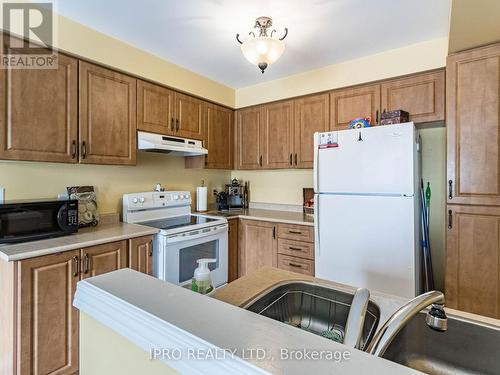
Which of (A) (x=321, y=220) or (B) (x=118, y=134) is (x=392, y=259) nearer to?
(A) (x=321, y=220)

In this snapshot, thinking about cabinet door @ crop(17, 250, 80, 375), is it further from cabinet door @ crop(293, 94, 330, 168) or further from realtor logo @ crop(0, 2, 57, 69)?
cabinet door @ crop(293, 94, 330, 168)

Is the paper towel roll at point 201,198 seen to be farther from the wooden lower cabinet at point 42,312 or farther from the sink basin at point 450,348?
the sink basin at point 450,348

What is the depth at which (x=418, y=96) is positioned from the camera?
7.33 ft

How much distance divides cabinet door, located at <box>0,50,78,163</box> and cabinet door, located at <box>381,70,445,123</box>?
8.45 ft

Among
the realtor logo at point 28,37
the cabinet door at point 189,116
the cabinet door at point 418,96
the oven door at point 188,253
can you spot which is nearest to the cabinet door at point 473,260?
the cabinet door at point 418,96

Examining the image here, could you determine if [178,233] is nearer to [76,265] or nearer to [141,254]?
[141,254]

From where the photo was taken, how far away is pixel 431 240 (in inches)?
95.6

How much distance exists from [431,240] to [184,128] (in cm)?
263

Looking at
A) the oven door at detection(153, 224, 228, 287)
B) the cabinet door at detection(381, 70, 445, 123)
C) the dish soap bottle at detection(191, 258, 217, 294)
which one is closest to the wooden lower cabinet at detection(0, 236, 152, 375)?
the oven door at detection(153, 224, 228, 287)

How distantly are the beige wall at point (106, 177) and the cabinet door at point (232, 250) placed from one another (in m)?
0.72

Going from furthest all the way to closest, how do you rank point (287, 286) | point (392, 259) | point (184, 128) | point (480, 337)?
point (184, 128)
point (392, 259)
point (287, 286)
point (480, 337)

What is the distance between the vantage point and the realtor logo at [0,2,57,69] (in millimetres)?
1638

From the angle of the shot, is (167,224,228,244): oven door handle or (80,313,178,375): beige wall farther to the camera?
(167,224,228,244): oven door handle

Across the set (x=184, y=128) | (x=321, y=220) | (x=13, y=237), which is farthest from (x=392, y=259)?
(x=13, y=237)
